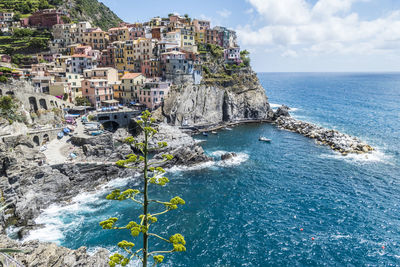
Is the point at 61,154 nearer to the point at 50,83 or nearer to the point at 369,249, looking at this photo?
the point at 50,83

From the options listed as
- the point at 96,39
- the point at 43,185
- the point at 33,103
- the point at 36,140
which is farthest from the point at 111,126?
the point at 96,39

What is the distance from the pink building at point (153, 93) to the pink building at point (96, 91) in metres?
10.7

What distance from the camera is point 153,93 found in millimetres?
83000

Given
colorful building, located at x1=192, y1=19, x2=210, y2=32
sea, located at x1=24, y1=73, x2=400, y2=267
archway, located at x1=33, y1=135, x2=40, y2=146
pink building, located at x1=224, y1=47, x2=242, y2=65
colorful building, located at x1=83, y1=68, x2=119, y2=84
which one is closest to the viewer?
sea, located at x1=24, y1=73, x2=400, y2=267

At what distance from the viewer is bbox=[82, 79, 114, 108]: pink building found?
80125mm

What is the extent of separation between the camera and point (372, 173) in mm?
53406

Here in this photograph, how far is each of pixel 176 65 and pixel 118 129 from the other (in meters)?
31.4

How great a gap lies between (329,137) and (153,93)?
55.5 metres

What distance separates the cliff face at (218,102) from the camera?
279 ft

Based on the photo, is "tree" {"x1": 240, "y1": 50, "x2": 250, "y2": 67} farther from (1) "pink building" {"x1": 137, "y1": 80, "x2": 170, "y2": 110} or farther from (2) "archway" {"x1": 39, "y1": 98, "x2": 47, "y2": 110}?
(2) "archway" {"x1": 39, "y1": 98, "x2": 47, "y2": 110}

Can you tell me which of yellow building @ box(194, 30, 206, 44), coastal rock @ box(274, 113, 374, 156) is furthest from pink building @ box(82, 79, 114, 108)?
coastal rock @ box(274, 113, 374, 156)

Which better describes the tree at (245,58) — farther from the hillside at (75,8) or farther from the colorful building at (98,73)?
the hillside at (75,8)

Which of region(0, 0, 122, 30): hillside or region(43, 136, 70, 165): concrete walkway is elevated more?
region(0, 0, 122, 30): hillside

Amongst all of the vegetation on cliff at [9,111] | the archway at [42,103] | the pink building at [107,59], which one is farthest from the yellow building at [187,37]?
the vegetation on cliff at [9,111]
